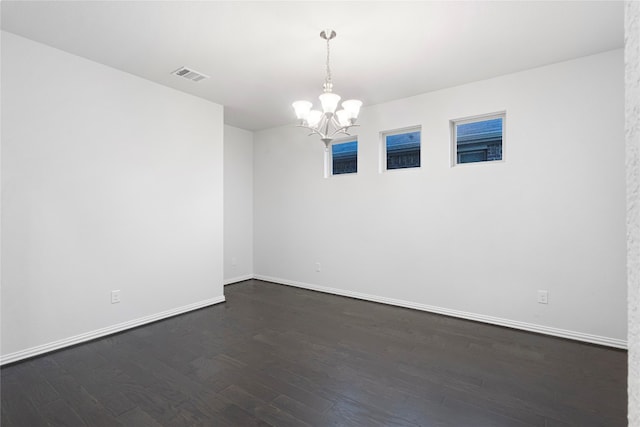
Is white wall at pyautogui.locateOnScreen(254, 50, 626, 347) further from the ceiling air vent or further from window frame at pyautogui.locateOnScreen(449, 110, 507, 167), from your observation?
the ceiling air vent

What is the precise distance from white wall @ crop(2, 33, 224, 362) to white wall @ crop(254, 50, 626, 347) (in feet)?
6.15

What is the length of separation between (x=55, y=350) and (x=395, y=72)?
4.17m

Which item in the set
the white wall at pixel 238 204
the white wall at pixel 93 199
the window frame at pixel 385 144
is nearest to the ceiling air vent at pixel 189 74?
the white wall at pixel 93 199

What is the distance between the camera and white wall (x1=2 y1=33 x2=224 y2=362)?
8.42 ft

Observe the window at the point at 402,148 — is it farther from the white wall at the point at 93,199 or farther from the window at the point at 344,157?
Result: the white wall at the point at 93,199

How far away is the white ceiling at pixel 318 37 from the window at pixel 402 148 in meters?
0.70

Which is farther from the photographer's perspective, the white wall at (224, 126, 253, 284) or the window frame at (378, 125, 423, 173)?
the white wall at (224, 126, 253, 284)

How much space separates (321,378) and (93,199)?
2.70 meters

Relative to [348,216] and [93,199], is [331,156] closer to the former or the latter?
[348,216]

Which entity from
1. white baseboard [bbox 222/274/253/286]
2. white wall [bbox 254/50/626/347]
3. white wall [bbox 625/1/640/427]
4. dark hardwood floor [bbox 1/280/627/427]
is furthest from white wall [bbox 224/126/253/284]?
white wall [bbox 625/1/640/427]

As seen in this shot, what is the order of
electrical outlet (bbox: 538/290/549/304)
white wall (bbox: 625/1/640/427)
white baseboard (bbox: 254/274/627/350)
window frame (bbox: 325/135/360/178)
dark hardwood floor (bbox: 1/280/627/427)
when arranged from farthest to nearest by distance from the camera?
window frame (bbox: 325/135/360/178) < electrical outlet (bbox: 538/290/549/304) < white baseboard (bbox: 254/274/627/350) < dark hardwood floor (bbox: 1/280/627/427) < white wall (bbox: 625/1/640/427)

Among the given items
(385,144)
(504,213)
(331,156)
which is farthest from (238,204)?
(504,213)

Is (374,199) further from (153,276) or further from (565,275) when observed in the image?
(153,276)

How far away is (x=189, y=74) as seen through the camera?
129 inches
